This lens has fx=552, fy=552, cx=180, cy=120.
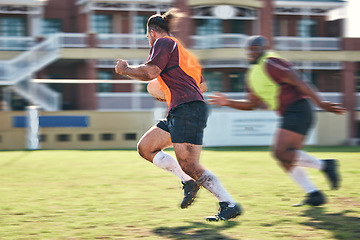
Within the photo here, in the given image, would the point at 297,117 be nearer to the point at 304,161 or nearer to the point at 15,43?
the point at 304,161

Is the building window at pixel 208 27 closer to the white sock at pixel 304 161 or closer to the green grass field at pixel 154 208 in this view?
the green grass field at pixel 154 208

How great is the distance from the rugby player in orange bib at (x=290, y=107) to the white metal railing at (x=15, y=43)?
24848 millimetres

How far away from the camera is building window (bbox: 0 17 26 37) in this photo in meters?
30.8

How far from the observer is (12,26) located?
30.8 meters

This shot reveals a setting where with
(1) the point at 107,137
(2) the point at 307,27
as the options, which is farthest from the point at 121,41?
(2) the point at 307,27

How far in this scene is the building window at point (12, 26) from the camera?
30766 mm

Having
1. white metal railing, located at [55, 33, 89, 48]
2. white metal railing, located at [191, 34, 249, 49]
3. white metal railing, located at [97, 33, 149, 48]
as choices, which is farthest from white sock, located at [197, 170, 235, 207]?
white metal railing, located at [191, 34, 249, 49]

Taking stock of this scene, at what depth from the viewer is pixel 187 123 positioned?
524 cm

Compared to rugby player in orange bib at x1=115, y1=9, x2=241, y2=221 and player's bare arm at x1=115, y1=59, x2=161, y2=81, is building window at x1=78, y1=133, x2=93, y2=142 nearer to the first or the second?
rugby player in orange bib at x1=115, y1=9, x2=241, y2=221

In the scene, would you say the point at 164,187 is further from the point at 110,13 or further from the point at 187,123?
the point at 110,13

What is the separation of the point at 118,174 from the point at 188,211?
4.28 meters

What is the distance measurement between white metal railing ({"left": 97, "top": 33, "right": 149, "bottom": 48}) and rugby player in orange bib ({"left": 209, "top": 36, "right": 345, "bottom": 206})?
23.7 meters

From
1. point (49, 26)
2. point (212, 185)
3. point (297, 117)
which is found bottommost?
point (212, 185)

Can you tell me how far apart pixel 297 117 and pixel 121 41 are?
24.2 m
